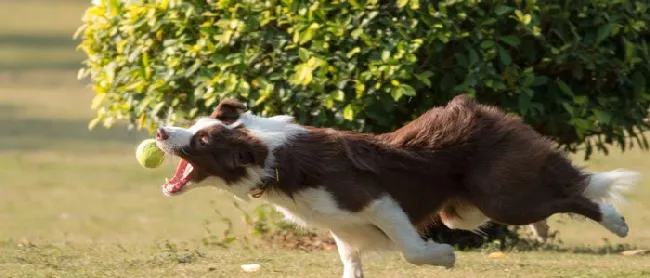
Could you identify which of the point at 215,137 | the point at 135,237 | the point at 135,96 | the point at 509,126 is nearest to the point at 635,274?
the point at 509,126

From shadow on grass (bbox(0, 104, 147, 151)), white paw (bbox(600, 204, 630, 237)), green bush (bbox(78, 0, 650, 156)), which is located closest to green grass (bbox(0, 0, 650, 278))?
shadow on grass (bbox(0, 104, 147, 151))

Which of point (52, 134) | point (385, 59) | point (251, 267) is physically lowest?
point (52, 134)

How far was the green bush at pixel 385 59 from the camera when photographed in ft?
30.1

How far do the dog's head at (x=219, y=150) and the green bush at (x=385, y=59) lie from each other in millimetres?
1837

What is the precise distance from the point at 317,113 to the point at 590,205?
2183 millimetres

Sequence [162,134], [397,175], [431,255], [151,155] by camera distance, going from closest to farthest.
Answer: [162,134] < [431,255] < [397,175] < [151,155]

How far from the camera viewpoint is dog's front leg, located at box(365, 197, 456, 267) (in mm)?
7340

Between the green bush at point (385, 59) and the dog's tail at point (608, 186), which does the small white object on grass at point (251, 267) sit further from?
the dog's tail at point (608, 186)

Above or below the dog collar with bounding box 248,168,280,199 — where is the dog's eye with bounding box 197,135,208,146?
above

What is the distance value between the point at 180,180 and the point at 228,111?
0.46m

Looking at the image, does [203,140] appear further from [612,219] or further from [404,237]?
[612,219]

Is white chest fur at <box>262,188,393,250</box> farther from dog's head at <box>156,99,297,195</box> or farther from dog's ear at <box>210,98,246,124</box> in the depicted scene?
dog's ear at <box>210,98,246,124</box>

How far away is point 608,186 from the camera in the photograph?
26.0 feet

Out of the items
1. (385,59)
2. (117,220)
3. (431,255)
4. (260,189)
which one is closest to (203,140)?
(260,189)
